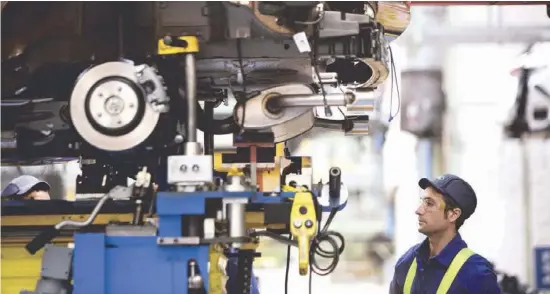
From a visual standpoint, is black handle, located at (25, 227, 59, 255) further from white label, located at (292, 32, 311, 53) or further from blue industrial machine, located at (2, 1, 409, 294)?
white label, located at (292, 32, 311, 53)

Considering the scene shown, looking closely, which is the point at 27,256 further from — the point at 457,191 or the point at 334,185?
the point at 457,191

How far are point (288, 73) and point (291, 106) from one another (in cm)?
53

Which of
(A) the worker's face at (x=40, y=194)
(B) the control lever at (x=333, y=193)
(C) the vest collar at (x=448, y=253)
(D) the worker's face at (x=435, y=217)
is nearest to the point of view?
(B) the control lever at (x=333, y=193)

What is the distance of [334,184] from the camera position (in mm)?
2891

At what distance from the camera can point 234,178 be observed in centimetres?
249

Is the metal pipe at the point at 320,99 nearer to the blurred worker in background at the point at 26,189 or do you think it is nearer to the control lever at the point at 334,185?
the control lever at the point at 334,185

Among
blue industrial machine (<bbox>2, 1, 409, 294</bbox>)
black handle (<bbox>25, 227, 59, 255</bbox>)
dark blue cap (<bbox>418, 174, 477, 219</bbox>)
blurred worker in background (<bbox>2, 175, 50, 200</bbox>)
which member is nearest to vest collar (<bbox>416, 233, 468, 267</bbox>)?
dark blue cap (<bbox>418, 174, 477, 219</bbox>)

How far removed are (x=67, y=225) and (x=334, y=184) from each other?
107 centimetres

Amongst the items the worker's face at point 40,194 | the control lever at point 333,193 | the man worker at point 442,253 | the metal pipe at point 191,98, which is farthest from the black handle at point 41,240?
the man worker at point 442,253

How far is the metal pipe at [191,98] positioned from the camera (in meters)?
2.50

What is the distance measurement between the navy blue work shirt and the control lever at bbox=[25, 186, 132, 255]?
1431mm

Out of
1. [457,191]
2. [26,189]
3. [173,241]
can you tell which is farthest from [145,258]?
[457,191]

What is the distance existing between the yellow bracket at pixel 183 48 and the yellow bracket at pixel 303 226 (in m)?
0.67

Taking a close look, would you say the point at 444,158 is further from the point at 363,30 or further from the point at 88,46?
the point at 88,46
